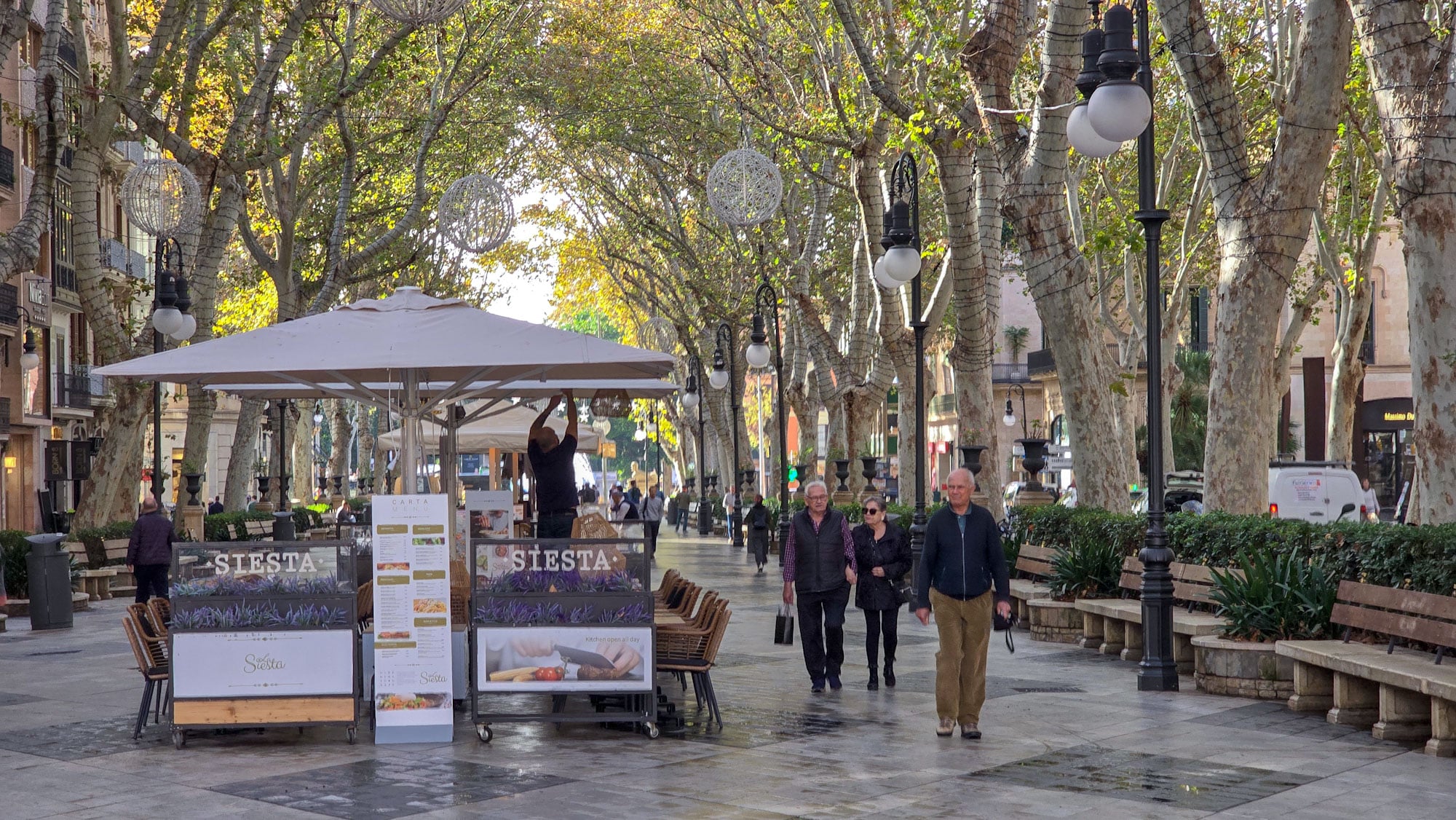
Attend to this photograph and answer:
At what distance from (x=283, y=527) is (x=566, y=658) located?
16.9 m

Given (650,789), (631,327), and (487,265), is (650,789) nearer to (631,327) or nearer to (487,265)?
(487,265)

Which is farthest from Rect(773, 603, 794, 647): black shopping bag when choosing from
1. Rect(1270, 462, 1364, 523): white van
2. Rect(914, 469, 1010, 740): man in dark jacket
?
Rect(1270, 462, 1364, 523): white van

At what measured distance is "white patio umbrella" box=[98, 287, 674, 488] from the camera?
10.2 meters

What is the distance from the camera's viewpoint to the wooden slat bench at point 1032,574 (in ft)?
55.7

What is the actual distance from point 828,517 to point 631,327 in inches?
1764

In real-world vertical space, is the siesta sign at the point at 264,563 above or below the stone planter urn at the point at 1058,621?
above

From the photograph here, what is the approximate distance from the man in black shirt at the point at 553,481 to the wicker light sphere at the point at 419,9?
353 cm

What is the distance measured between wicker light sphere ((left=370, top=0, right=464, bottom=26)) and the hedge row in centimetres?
761

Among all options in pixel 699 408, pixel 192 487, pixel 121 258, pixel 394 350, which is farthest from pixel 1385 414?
pixel 394 350

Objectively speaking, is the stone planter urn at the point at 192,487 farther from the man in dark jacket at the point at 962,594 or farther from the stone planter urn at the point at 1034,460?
the man in dark jacket at the point at 962,594

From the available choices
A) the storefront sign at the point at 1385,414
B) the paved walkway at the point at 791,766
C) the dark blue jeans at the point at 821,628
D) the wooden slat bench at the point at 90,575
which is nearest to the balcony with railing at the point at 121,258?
the wooden slat bench at the point at 90,575

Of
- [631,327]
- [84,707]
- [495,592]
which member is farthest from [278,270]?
[631,327]

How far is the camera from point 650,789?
836cm

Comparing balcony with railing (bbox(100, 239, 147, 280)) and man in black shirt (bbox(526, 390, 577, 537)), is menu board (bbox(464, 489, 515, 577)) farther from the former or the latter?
balcony with railing (bbox(100, 239, 147, 280))
